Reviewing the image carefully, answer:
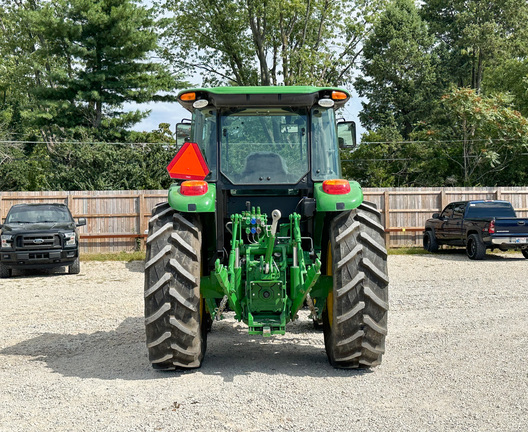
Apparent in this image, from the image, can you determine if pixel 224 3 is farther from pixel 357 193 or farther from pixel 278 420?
pixel 278 420

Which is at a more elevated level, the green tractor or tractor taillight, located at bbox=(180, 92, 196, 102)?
tractor taillight, located at bbox=(180, 92, 196, 102)

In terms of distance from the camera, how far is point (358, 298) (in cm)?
540

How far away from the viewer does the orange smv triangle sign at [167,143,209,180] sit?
598cm

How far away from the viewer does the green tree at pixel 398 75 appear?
40219 millimetres

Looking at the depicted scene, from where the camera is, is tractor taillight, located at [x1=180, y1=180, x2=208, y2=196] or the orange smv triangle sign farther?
the orange smv triangle sign

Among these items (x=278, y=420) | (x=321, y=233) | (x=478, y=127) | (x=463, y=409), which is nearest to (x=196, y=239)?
Result: (x=321, y=233)

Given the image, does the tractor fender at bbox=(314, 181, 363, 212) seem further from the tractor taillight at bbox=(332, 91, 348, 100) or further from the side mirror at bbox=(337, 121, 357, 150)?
the side mirror at bbox=(337, 121, 357, 150)

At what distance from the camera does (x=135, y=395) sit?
16.0 feet

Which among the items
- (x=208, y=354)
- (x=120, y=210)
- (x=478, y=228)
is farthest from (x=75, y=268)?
(x=478, y=228)

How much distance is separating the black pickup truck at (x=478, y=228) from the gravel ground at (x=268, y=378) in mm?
7580

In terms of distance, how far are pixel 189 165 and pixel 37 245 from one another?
385 inches

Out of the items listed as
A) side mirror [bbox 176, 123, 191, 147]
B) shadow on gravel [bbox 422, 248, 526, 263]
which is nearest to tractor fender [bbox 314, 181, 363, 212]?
side mirror [bbox 176, 123, 191, 147]

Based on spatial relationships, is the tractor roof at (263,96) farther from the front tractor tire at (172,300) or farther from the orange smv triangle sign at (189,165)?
the front tractor tire at (172,300)

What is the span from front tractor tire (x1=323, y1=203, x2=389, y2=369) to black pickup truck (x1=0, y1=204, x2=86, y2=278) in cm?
1062
